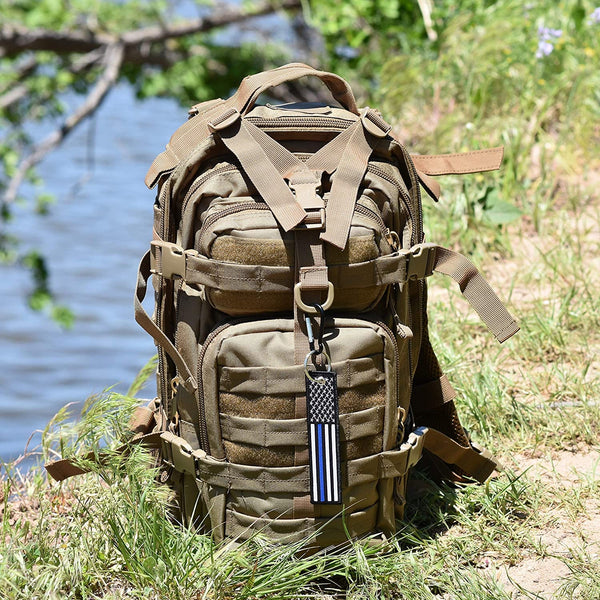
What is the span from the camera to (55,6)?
808 cm

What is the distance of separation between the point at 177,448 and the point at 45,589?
50 cm

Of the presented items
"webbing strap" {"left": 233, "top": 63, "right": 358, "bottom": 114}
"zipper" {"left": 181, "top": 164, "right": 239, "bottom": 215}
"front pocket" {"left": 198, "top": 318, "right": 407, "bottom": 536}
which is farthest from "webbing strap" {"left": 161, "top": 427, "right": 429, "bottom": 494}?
"webbing strap" {"left": 233, "top": 63, "right": 358, "bottom": 114}

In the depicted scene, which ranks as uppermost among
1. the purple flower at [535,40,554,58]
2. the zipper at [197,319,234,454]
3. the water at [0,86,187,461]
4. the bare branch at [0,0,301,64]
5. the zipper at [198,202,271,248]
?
the bare branch at [0,0,301,64]

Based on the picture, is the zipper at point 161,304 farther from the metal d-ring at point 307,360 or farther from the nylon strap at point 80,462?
the metal d-ring at point 307,360

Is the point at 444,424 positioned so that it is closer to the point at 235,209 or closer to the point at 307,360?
the point at 307,360

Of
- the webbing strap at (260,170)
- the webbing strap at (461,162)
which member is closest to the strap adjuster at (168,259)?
the webbing strap at (260,170)

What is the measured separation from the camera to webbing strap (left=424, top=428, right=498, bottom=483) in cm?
270

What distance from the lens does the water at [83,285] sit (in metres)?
7.39

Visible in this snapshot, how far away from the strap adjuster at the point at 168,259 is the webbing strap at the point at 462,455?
91 cm

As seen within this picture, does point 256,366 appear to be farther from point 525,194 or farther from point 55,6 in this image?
point 55,6

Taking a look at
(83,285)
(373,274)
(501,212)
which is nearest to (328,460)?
(373,274)

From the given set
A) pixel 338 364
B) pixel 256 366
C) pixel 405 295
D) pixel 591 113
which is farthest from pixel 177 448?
pixel 591 113

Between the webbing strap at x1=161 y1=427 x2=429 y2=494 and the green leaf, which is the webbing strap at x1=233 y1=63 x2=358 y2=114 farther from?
the green leaf

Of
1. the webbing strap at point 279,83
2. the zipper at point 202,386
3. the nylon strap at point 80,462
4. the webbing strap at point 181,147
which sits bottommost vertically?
the nylon strap at point 80,462
